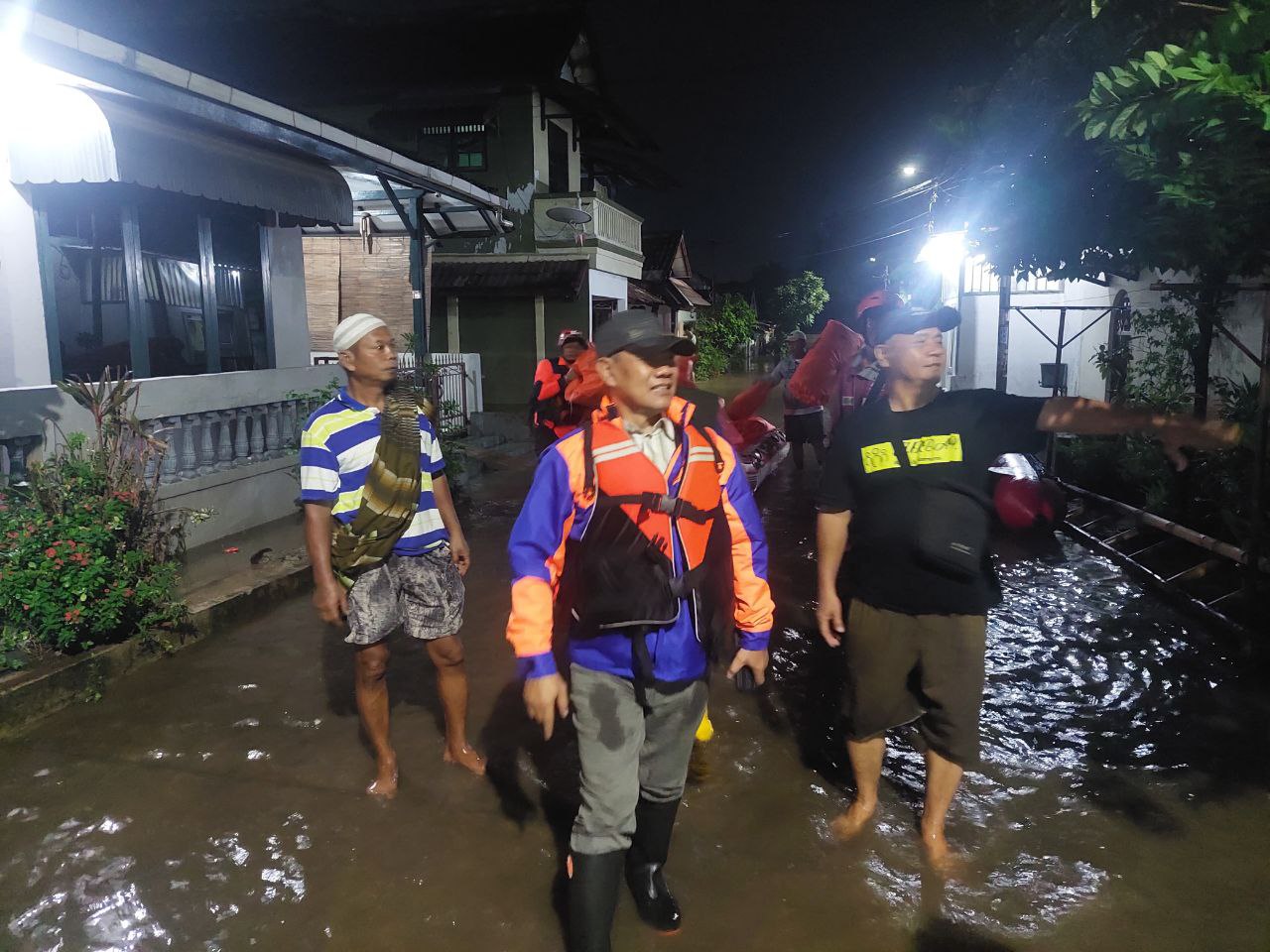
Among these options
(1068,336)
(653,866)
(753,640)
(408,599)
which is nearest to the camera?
(753,640)

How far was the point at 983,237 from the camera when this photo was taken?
535 cm

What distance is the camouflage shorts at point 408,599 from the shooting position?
3486mm

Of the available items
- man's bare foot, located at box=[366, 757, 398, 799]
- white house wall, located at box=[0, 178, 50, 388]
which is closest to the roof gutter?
white house wall, located at box=[0, 178, 50, 388]

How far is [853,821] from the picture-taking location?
3416 mm

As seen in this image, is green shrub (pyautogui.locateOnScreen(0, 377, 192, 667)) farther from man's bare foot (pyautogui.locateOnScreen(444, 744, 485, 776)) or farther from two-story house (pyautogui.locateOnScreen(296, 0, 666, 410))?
two-story house (pyautogui.locateOnScreen(296, 0, 666, 410))

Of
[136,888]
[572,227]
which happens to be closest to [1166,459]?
[136,888]

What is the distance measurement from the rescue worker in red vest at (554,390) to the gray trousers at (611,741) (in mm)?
3397

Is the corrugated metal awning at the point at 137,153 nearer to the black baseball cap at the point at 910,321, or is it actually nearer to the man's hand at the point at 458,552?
the man's hand at the point at 458,552

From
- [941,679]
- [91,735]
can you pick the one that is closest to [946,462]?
[941,679]

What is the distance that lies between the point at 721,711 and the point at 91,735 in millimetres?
3154

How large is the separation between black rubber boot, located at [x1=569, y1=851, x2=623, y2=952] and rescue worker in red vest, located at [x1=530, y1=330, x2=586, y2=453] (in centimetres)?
368

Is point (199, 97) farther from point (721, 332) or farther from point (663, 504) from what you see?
point (721, 332)

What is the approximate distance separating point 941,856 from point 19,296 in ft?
24.4

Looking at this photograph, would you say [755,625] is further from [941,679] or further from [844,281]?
[844,281]
